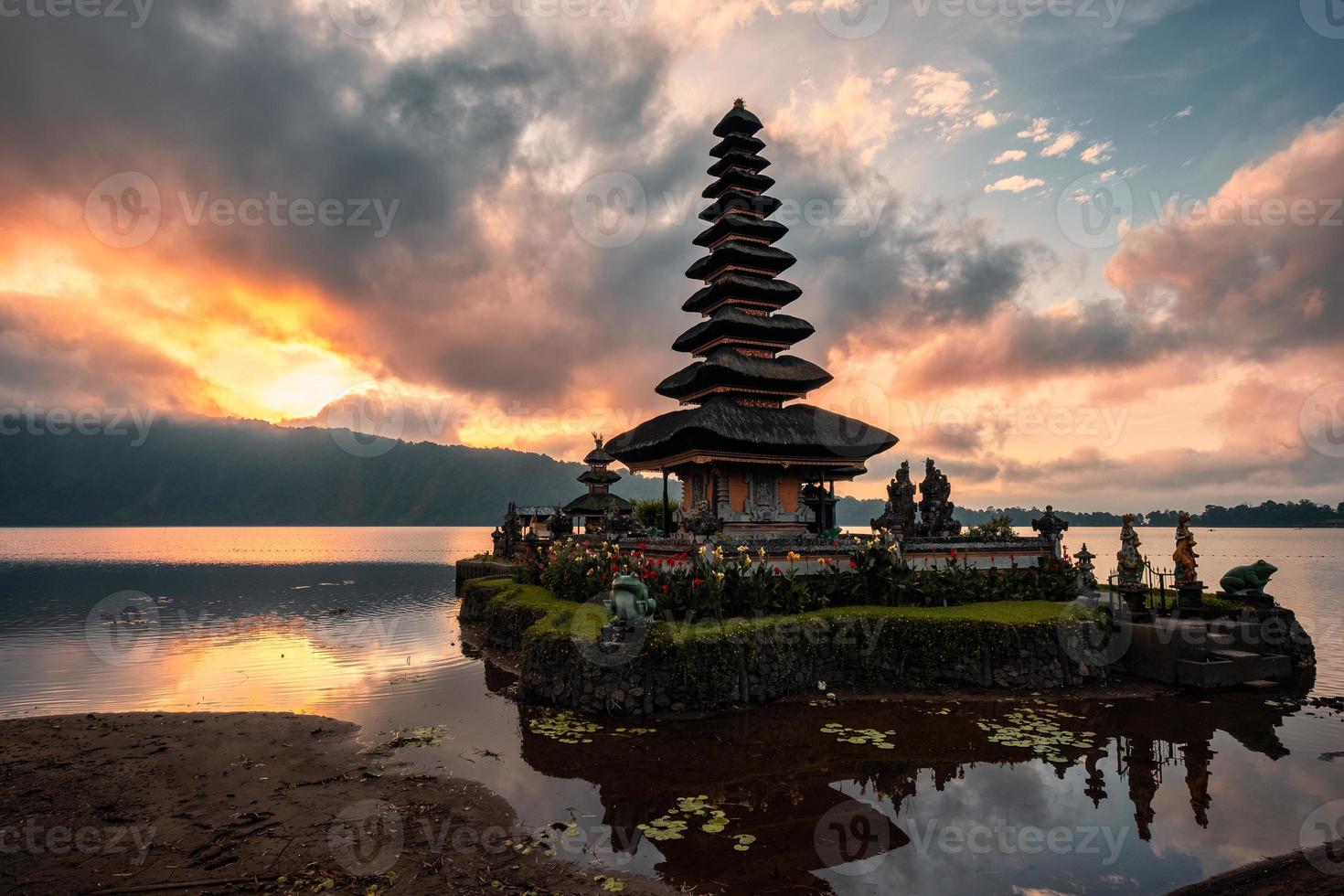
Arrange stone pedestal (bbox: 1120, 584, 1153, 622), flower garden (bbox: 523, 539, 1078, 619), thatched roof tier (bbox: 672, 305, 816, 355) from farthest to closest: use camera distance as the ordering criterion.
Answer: thatched roof tier (bbox: 672, 305, 816, 355) → stone pedestal (bbox: 1120, 584, 1153, 622) → flower garden (bbox: 523, 539, 1078, 619)

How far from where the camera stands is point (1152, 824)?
9961 mm

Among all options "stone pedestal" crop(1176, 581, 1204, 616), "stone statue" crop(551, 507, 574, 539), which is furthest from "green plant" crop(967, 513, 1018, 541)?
"stone statue" crop(551, 507, 574, 539)

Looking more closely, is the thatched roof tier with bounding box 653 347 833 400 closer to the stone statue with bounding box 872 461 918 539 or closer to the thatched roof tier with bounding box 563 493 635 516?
the stone statue with bounding box 872 461 918 539

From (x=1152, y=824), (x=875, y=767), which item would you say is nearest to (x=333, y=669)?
(x=875, y=767)

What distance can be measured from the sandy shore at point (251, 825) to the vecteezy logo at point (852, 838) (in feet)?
8.26

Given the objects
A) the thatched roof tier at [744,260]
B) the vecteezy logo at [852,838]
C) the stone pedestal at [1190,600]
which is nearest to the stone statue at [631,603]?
the vecteezy logo at [852,838]

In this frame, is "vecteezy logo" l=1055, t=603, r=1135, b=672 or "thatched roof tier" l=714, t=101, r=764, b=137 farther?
"thatched roof tier" l=714, t=101, r=764, b=137

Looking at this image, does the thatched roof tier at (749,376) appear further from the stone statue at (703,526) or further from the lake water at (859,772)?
the lake water at (859,772)

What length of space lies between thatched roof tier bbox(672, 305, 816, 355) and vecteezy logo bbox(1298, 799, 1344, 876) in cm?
2154

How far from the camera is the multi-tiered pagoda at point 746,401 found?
24.5 m

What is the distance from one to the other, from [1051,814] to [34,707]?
23866 mm

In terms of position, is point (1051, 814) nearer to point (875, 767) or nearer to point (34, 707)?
point (875, 767)

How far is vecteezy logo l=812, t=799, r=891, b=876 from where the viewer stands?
8.76m

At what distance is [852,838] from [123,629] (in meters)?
35.4
